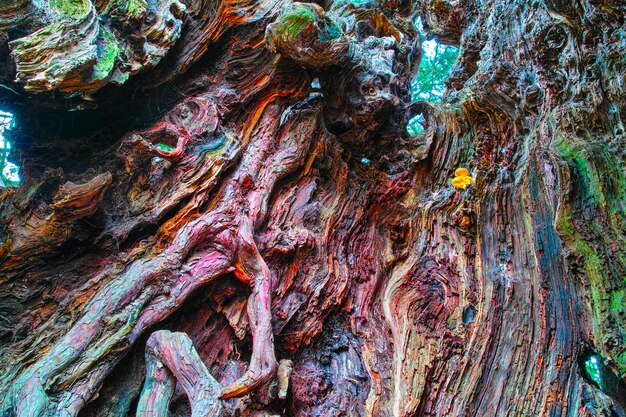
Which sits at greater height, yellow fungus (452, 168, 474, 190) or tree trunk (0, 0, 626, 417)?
yellow fungus (452, 168, 474, 190)

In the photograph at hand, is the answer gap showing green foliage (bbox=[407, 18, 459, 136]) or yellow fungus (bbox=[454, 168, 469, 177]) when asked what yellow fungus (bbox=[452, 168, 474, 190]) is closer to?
yellow fungus (bbox=[454, 168, 469, 177])

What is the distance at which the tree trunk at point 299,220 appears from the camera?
2705 millimetres

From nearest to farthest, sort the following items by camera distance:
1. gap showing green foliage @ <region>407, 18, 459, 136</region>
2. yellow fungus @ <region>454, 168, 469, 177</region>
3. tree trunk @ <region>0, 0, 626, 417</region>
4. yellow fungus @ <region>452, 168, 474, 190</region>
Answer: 1. tree trunk @ <region>0, 0, 626, 417</region>
2. yellow fungus @ <region>452, 168, 474, 190</region>
3. yellow fungus @ <region>454, 168, 469, 177</region>
4. gap showing green foliage @ <region>407, 18, 459, 136</region>

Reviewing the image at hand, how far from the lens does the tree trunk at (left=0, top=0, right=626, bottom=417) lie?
2705 mm

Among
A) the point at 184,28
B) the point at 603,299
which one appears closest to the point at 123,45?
the point at 184,28

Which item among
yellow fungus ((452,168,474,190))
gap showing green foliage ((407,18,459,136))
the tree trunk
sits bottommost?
the tree trunk

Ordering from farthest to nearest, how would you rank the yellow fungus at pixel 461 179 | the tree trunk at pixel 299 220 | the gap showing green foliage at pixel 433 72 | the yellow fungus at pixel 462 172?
1. the gap showing green foliage at pixel 433 72
2. the yellow fungus at pixel 462 172
3. the yellow fungus at pixel 461 179
4. the tree trunk at pixel 299 220

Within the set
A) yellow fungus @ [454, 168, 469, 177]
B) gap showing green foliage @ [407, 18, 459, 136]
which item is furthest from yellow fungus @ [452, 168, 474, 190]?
gap showing green foliage @ [407, 18, 459, 136]

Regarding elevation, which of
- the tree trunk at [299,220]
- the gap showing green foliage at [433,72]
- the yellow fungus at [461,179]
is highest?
the gap showing green foliage at [433,72]

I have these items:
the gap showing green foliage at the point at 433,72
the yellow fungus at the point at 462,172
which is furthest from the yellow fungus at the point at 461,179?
the gap showing green foliage at the point at 433,72

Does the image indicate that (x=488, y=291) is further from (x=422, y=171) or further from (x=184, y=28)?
(x=184, y=28)

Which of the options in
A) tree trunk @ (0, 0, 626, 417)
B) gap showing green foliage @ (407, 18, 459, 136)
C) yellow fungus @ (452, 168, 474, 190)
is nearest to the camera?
tree trunk @ (0, 0, 626, 417)

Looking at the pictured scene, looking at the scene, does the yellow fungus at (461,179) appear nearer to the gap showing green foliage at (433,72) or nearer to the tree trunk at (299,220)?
the tree trunk at (299,220)

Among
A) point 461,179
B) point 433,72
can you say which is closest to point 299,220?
point 461,179
